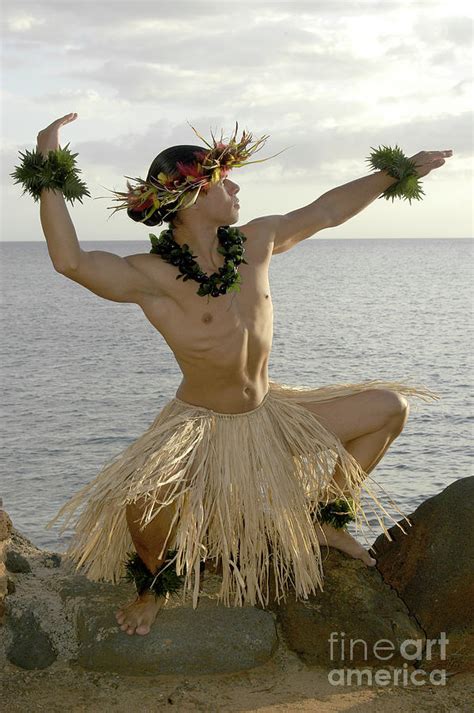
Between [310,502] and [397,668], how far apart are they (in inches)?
29.4

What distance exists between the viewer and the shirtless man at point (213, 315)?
3.71m

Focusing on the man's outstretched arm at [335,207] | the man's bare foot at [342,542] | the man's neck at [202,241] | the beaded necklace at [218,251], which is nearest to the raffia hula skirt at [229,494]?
the man's bare foot at [342,542]

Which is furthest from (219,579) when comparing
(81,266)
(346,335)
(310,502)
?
(346,335)

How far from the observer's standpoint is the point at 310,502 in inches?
156

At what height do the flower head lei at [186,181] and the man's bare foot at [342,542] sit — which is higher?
the flower head lei at [186,181]

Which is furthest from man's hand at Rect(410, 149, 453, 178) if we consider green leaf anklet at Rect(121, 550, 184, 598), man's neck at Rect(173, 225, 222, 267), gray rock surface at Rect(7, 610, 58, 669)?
gray rock surface at Rect(7, 610, 58, 669)

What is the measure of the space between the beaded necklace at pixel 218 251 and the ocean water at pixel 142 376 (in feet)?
3.07

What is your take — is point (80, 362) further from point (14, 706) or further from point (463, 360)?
point (14, 706)

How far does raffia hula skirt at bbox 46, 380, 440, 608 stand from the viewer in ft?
12.1

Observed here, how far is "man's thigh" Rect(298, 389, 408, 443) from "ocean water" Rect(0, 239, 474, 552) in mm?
200

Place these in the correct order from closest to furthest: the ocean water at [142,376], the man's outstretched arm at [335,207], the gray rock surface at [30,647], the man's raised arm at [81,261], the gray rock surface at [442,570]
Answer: the man's raised arm at [81,261]
the gray rock surface at [30,647]
the gray rock surface at [442,570]
the man's outstretched arm at [335,207]
the ocean water at [142,376]
